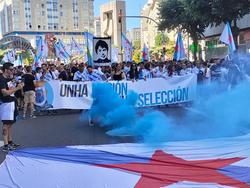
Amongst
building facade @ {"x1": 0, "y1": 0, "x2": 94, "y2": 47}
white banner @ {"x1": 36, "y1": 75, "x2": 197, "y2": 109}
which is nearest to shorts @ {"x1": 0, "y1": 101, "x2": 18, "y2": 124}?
white banner @ {"x1": 36, "y1": 75, "x2": 197, "y2": 109}

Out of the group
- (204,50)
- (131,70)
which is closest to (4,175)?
(131,70)

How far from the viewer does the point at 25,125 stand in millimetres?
12766

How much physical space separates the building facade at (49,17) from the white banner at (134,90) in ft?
444

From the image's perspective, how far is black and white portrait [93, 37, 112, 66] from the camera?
56.3 ft

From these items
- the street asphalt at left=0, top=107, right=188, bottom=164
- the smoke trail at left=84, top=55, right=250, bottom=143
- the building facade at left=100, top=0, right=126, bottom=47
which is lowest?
the street asphalt at left=0, top=107, right=188, bottom=164

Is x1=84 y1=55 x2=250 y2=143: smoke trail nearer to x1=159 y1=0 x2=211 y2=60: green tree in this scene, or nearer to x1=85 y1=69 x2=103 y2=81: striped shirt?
x1=85 y1=69 x2=103 y2=81: striped shirt

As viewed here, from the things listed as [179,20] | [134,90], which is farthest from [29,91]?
[179,20]

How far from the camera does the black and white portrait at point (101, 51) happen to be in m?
17.2

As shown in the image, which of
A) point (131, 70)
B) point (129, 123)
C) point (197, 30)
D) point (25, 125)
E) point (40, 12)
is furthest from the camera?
point (40, 12)

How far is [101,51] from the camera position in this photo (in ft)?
56.4

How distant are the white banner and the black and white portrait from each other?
2.63 metres

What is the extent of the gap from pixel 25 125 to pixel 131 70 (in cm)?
699

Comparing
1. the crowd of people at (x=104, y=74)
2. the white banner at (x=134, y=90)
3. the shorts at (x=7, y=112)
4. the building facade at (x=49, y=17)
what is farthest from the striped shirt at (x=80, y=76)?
the building facade at (x=49, y=17)

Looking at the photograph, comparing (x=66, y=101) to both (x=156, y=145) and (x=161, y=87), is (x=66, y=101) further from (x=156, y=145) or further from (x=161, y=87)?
(x=156, y=145)
